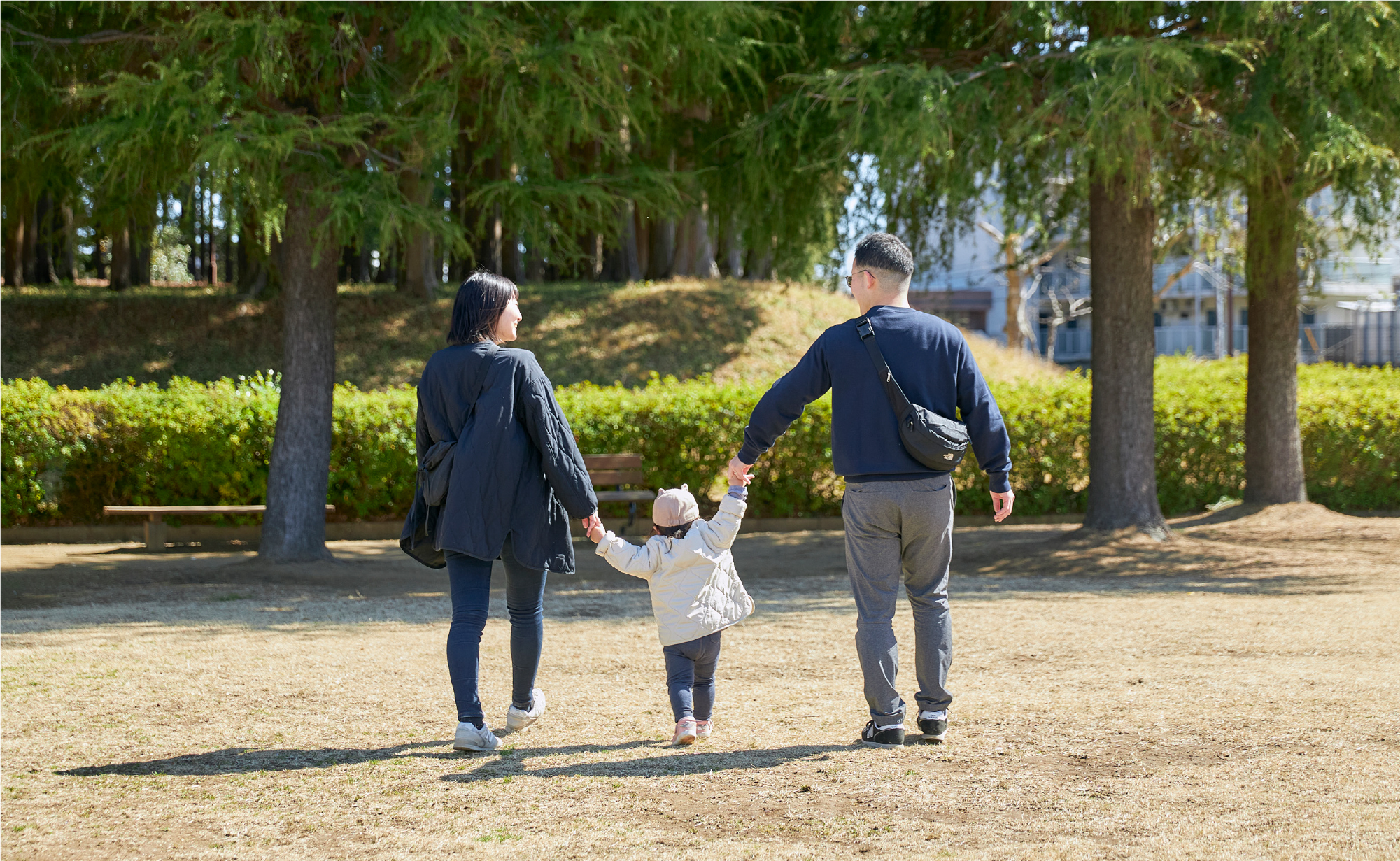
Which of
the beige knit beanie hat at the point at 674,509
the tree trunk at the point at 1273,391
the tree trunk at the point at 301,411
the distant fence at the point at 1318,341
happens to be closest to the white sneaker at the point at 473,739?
the beige knit beanie hat at the point at 674,509

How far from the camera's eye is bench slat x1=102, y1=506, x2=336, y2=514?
1073 centimetres

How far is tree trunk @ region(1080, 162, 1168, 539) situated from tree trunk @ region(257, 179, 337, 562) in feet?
21.2

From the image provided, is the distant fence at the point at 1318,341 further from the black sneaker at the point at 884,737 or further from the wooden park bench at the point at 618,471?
the black sneaker at the point at 884,737

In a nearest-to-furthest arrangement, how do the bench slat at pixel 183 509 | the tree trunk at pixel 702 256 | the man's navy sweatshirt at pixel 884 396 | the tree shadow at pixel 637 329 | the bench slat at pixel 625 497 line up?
the man's navy sweatshirt at pixel 884 396, the bench slat at pixel 183 509, the bench slat at pixel 625 497, the tree shadow at pixel 637 329, the tree trunk at pixel 702 256

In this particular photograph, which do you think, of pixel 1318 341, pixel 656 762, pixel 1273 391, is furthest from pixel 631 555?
pixel 1318 341

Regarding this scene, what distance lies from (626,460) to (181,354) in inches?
504

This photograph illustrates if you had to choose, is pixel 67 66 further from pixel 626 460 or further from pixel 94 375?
pixel 94 375

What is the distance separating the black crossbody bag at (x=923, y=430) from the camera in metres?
3.88

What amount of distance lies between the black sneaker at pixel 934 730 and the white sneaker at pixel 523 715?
1401 millimetres

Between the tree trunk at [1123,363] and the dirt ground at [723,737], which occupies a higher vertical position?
the tree trunk at [1123,363]

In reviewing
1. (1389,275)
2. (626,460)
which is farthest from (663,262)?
(1389,275)

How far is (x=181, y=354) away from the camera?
2102 centimetres

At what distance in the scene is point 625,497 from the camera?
1112 centimetres

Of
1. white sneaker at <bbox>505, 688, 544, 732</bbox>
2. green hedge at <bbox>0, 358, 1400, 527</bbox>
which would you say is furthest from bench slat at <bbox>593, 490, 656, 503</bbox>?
white sneaker at <bbox>505, 688, 544, 732</bbox>
